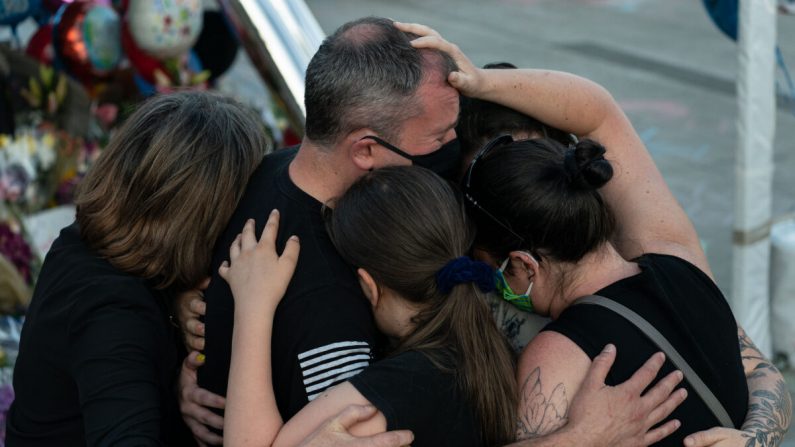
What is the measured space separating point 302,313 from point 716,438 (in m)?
0.93

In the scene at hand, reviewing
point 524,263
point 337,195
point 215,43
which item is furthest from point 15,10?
point 524,263

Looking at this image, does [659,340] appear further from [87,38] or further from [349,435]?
[87,38]

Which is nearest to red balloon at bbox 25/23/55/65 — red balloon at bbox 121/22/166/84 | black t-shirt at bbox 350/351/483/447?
red balloon at bbox 121/22/166/84

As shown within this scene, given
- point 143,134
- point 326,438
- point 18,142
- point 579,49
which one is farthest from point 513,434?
point 579,49

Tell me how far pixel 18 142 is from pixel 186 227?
201 cm

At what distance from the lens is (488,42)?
9594 mm

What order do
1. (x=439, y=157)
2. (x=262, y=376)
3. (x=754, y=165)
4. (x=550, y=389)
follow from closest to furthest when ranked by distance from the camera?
1. (x=262, y=376)
2. (x=550, y=389)
3. (x=439, y=157)
4. (x=754, y=165)

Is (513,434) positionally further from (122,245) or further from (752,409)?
(122,245)

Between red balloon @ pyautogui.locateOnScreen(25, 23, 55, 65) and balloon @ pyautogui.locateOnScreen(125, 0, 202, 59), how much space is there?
0.38 metres

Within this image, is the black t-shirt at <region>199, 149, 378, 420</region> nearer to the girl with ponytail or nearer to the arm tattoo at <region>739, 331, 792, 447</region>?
the girl with ponytail

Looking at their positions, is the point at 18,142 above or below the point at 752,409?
above

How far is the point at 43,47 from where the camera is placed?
4238 millimetres

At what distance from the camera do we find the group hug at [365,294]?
195 cm

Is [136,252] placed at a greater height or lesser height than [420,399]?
Result: greater
